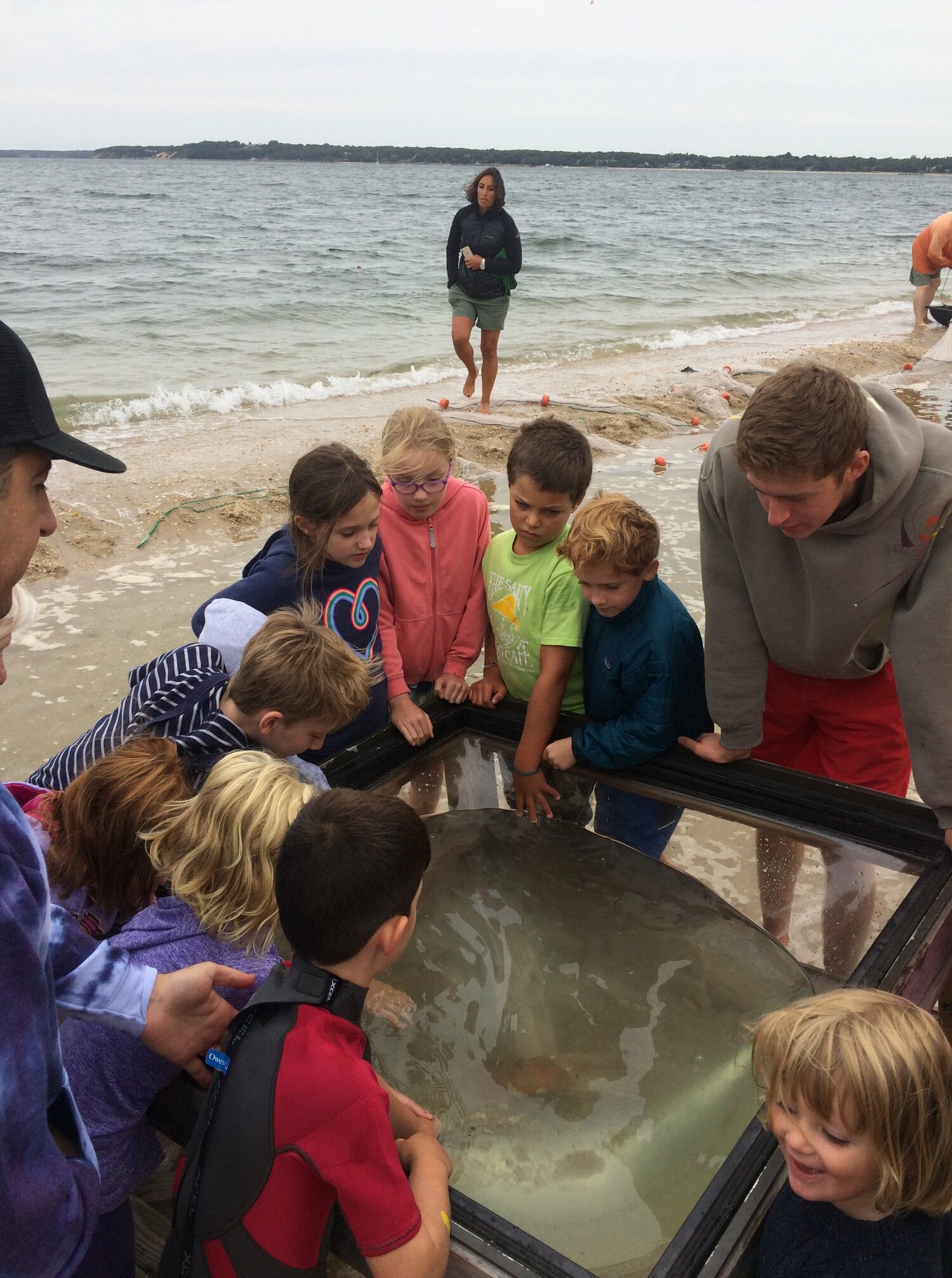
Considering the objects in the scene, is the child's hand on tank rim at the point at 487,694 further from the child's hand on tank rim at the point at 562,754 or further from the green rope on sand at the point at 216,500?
the green rope on sand at the point at 216,500

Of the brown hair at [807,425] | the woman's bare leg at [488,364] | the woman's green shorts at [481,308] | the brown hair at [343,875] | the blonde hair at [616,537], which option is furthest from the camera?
the woman's bare leg at [488,364]

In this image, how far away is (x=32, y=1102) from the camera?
0.98 m

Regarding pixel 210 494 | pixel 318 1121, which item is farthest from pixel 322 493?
pixel 210 494

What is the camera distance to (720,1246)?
1.18 meters

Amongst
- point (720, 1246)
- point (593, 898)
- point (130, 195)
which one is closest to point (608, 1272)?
point (720, 1246)

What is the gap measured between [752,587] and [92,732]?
60.3 inches

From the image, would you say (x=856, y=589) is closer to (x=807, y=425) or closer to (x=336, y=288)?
(x=807, y=425)

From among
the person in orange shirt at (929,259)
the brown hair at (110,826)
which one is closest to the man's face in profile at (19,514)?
the brown hair at (110,826)

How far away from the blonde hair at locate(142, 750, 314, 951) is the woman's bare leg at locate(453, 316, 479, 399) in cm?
673

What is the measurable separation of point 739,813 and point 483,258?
6.27m

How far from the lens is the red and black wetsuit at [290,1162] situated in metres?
1.15

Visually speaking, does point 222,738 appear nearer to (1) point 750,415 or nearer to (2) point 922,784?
(1) point 750,415

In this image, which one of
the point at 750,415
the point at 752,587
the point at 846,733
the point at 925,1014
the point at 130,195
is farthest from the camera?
the point at 130,195

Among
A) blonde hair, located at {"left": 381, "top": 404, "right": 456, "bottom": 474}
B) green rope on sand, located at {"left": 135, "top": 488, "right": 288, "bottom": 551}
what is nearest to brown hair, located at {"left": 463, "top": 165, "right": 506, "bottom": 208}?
green rope on sand, located at {"left": 135, "top": 488, "right": 288, "bottom": 551}
